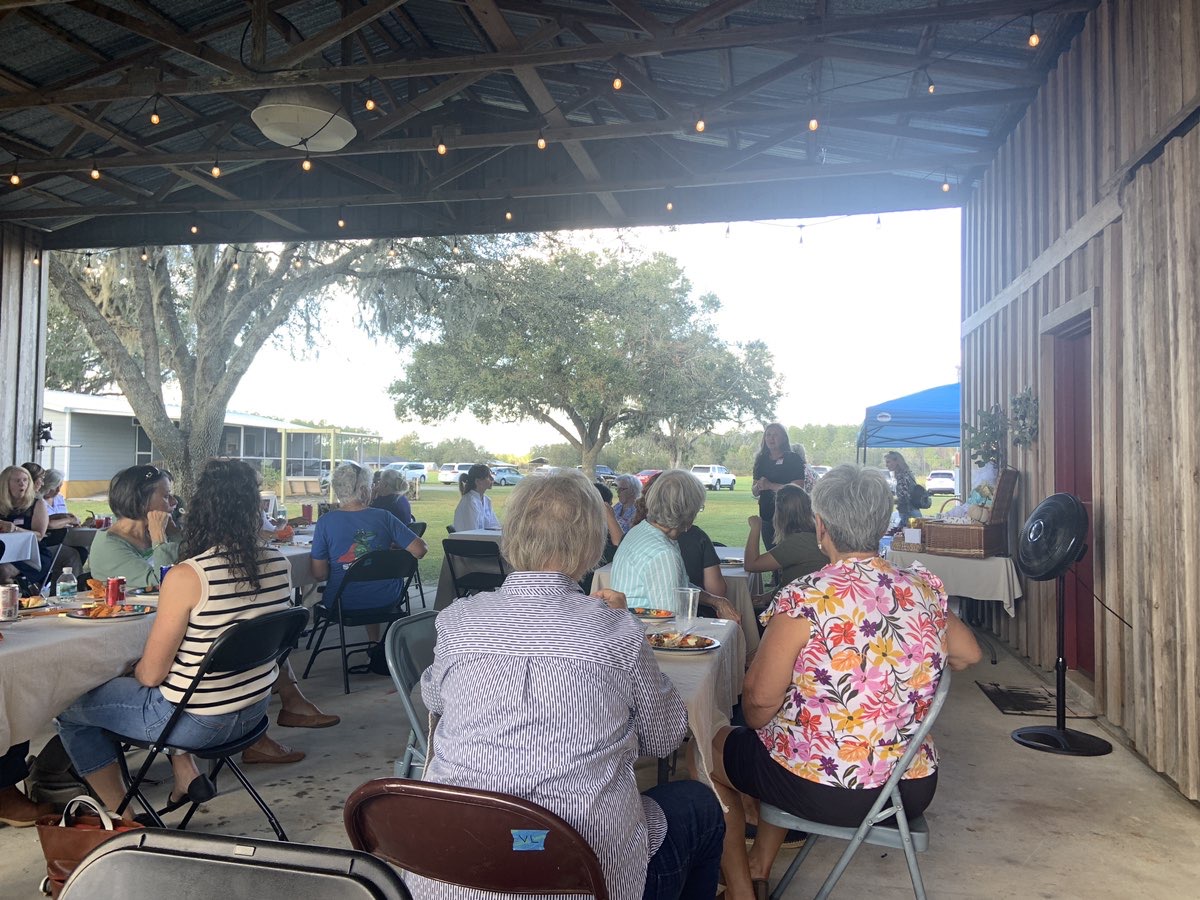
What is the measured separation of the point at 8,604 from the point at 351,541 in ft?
7.56

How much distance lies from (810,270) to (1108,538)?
26.8 metres

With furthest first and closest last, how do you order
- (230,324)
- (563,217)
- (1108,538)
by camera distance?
(230,324) → (563,217) → (1108,538)

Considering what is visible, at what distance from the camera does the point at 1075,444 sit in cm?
552

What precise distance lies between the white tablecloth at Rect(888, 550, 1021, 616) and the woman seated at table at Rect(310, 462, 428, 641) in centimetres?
356

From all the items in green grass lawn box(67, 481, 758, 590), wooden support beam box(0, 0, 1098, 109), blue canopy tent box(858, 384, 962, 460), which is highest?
wooden support beam box(0, 0, 1098, 109)

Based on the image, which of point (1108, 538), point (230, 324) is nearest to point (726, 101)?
point (1108, 538)

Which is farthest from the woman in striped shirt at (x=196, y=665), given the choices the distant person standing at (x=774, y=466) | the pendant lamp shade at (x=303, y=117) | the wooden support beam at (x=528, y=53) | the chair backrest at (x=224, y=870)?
the distant person standing at (x=774, y=466)

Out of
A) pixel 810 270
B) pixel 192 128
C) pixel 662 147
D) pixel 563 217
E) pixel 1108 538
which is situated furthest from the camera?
pixel 810 270

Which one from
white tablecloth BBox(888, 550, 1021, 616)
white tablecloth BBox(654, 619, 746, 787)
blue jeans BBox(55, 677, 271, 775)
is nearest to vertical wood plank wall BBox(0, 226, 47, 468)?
blue jeans BBox(55, 677, 271, 775)

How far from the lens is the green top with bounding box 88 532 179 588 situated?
361cm

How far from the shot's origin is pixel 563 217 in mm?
8602

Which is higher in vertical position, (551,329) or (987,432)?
(551,329)

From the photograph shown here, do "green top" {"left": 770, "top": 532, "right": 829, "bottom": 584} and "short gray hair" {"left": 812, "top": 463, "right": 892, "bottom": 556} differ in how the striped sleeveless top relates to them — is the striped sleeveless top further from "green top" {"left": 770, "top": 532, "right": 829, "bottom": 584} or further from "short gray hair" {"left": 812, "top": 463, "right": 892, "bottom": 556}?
"green top" {"left": 770, "top": 532, "right": 829, "bottom": 584}

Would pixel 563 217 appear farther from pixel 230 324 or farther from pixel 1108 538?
pixel 230 324
